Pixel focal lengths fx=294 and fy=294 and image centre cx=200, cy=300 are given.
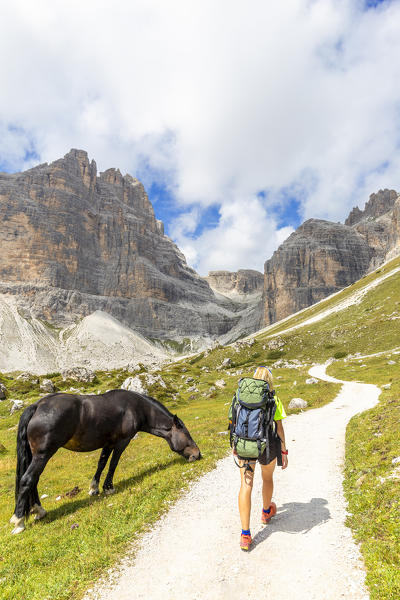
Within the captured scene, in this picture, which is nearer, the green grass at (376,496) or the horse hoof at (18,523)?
the green grass at (376,496)

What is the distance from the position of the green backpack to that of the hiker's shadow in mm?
1869

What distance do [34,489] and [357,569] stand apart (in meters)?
9.04

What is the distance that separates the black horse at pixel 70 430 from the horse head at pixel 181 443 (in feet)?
3.05

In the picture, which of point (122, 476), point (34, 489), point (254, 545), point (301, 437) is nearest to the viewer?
point (254, 545)

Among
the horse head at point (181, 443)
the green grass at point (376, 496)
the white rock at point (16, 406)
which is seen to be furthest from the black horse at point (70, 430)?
the white rock at point (16, 406)

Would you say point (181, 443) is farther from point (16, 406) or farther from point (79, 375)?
point (79, 375)

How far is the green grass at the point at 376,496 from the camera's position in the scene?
16.5 ft

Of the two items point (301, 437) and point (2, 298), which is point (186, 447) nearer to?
point (301, 437)

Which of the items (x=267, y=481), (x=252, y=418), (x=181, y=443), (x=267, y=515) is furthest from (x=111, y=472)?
(x=252, y=418)

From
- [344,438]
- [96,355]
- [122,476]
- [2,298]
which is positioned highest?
[2,298]

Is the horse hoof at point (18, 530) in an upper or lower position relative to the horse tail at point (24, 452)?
lower

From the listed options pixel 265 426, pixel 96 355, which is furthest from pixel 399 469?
pixel 96 355

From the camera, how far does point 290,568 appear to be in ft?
18.6

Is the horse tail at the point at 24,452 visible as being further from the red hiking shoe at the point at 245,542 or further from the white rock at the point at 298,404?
the white rock at the point at 298,404
